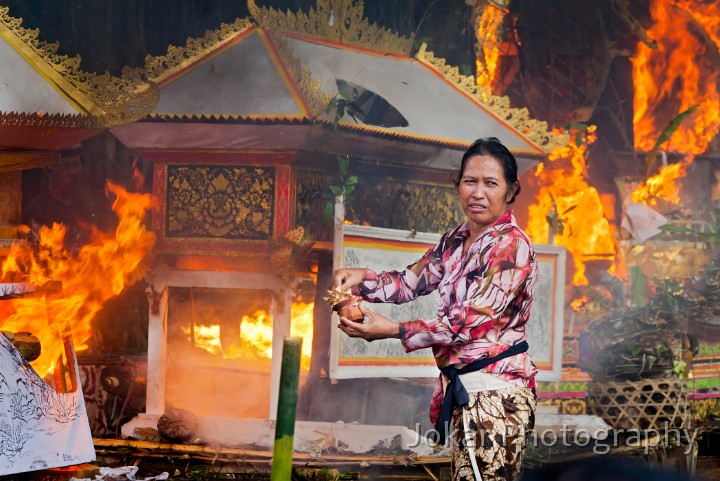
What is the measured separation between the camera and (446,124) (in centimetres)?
707

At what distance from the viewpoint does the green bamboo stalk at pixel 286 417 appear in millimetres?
1260

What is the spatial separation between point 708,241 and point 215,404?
4.76 m

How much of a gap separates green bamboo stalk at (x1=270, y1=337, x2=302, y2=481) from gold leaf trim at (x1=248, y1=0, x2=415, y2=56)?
18.2 feet

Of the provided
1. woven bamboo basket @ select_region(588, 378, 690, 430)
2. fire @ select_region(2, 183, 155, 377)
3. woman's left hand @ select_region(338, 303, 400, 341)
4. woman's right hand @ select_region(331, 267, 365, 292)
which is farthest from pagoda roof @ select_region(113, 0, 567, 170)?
woman's left hand @ select_region(338, 303, 400, 341)

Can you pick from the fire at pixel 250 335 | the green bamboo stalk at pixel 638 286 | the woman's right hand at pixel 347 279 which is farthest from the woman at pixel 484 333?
the green bamboo stalk at pixel 638 286

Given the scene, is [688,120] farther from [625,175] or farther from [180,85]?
[180,85]

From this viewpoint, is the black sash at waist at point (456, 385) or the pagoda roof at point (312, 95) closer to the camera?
the black sash at waist at point (456, 385)

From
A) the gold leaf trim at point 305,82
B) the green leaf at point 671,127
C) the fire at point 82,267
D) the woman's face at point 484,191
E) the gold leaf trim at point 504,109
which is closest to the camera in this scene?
the woman's face at point 484,191

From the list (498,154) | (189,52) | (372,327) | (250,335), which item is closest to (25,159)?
(189,52)

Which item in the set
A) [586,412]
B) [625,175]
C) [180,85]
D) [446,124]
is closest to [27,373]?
[180,85]

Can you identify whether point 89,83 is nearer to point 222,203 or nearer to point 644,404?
point 222,203

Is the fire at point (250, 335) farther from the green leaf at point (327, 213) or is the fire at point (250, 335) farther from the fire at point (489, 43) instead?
the fire at point (489, 43)

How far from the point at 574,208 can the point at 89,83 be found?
4.39 m

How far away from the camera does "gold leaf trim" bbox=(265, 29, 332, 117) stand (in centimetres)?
630
